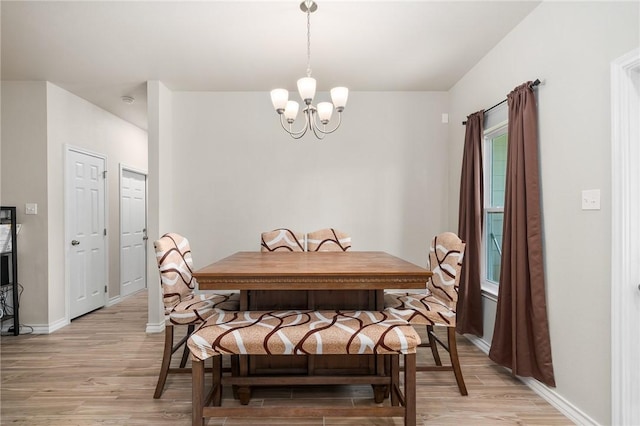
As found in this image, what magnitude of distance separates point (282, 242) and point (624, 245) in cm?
234

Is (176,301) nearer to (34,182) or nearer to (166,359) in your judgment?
(166,359)

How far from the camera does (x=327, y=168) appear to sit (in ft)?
12.7

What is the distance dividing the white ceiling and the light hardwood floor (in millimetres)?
2575

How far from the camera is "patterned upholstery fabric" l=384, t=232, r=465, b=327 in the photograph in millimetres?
2186

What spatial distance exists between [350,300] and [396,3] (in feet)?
6.47

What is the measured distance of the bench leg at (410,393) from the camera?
169 centimetres

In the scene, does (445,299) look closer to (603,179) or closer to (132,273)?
(603,179)

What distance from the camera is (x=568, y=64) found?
2.01 meters

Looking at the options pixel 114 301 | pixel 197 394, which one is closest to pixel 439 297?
pixel 197 394

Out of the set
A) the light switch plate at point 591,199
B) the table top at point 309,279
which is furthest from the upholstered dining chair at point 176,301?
the light switch plate at point 591,199

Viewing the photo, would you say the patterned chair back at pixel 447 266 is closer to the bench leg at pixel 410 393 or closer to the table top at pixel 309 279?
the table top at pixel 309 279

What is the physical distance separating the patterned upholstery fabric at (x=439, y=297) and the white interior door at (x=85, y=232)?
11.6ft

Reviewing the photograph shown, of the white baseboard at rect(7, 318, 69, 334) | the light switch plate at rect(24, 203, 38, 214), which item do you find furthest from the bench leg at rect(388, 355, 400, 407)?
the light switch plate at rect(24, 203, 38, 214)

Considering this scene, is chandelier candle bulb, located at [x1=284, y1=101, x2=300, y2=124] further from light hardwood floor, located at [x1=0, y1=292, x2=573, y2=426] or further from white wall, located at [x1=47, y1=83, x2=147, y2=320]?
white wall, located at [x1=47, y1=83, x2=147, y2=320]
